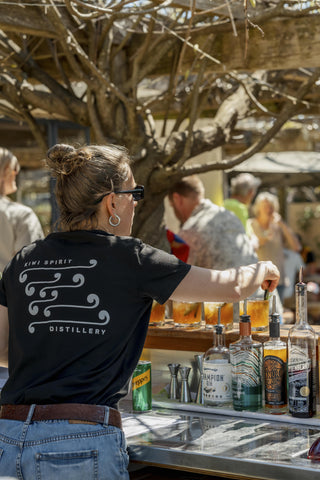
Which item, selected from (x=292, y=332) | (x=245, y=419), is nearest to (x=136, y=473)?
(x=245, y=419)

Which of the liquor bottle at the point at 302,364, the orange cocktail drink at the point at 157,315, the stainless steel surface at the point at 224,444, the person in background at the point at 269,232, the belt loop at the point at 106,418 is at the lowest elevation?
the stainless steel surface at the point at 224,444

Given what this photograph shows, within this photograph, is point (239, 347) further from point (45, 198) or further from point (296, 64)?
point (45, 198)

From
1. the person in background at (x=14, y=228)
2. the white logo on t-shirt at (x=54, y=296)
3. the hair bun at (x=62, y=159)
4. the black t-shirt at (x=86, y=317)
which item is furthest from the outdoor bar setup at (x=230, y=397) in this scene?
the person in background at (x=14, y=228)

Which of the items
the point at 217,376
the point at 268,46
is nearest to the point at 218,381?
the point at 217,376

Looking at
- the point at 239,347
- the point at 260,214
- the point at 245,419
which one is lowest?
the point at 245,419

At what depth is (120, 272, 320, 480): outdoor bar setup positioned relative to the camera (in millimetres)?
1755

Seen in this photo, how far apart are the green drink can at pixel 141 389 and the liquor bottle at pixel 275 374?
392 millimetres

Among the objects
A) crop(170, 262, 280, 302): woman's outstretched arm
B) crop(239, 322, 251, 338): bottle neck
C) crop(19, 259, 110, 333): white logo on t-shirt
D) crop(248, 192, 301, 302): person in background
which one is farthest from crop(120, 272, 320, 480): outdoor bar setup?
crop(248, 192, 301, 302): person in background

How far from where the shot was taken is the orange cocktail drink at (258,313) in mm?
2383

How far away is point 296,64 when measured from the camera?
3.23 m

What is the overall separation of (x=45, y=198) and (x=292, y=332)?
12.4m

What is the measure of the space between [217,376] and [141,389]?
10.2 inches

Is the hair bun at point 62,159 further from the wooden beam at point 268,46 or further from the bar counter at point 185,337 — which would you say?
the wooden beam at point 268,46

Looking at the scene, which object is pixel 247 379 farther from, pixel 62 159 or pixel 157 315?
pixel 62 159
